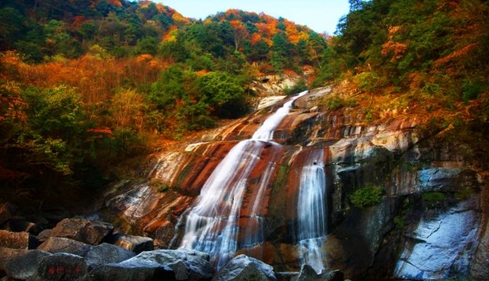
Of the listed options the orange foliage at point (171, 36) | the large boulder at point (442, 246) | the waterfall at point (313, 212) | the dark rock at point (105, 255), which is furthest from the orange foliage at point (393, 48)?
the orange foliage at point (171, 36)

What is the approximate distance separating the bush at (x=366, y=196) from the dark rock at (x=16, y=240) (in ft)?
29.0

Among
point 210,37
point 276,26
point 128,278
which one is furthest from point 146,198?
point 276,26

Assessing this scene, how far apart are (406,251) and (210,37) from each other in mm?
37461

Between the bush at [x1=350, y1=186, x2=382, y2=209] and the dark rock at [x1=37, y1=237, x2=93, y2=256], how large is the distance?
7.50 meters

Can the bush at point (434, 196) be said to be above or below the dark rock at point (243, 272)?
above

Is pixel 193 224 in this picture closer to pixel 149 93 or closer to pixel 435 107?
pixel 435 107

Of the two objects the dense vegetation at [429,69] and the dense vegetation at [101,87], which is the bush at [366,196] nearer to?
the dense vegetation at [429,69]

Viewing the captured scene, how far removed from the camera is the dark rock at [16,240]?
8.77 meters

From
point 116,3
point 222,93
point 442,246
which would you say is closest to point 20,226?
point 442,246

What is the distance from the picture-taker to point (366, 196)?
10812mm

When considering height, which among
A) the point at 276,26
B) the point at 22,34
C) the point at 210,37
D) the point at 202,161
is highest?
the point at 276,26

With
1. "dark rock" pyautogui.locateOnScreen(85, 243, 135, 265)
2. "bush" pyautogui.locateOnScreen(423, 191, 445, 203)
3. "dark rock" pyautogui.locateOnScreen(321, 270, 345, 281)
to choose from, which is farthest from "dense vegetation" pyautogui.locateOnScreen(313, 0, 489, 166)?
"dark rock" pyautogui.locateOnScreen(85, 243, 135, 265)

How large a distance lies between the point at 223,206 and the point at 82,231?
449 centimetres

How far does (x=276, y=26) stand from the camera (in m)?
63.5
